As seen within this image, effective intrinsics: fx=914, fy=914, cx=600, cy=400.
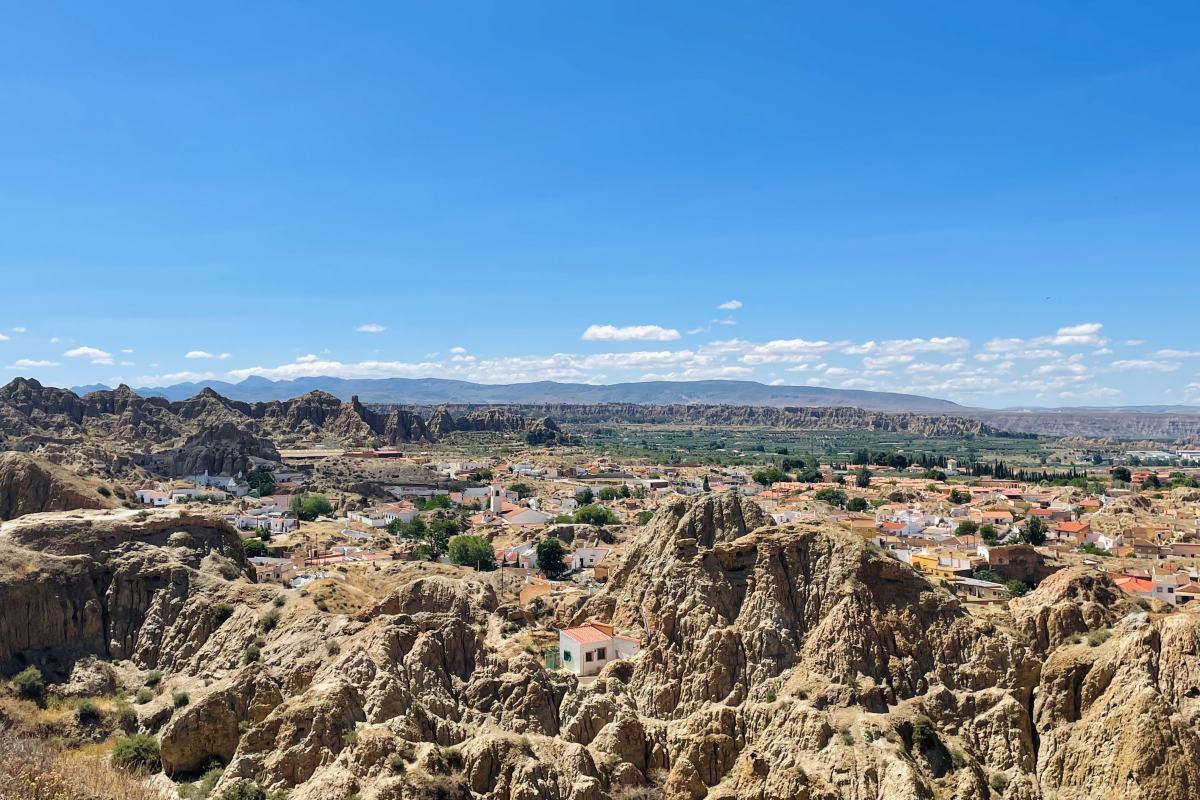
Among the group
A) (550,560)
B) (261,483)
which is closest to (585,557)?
(550,560)

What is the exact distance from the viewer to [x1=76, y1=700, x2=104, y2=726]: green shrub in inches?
1296

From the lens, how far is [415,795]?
23.8m

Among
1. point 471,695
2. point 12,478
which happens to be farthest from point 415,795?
point 12,478

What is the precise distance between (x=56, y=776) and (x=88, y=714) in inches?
415

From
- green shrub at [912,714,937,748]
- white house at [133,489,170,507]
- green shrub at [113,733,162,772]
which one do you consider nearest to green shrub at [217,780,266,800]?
green shrub at [113,733,162,772]

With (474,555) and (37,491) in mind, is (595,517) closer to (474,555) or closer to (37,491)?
(474,555)

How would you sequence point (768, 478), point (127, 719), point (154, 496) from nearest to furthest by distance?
point (127, 719) → point (154, 496) → point (768, 478)

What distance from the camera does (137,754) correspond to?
29844 mm

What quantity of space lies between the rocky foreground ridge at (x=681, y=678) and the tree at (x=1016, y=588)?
61.0 feet

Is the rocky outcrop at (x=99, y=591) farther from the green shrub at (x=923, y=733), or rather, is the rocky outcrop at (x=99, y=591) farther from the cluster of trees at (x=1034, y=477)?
the cluster of trees at (x=1034, y=477)

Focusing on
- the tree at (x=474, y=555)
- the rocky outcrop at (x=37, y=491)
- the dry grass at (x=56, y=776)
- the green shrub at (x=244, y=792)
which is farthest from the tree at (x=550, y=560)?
the green shrub at (x=244, y=792)

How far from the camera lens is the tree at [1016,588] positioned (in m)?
56.7

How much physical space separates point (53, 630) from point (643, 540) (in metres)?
25.3

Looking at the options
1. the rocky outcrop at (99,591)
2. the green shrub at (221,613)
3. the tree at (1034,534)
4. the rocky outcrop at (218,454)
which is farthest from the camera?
the rocky outcrop at (218,454)
